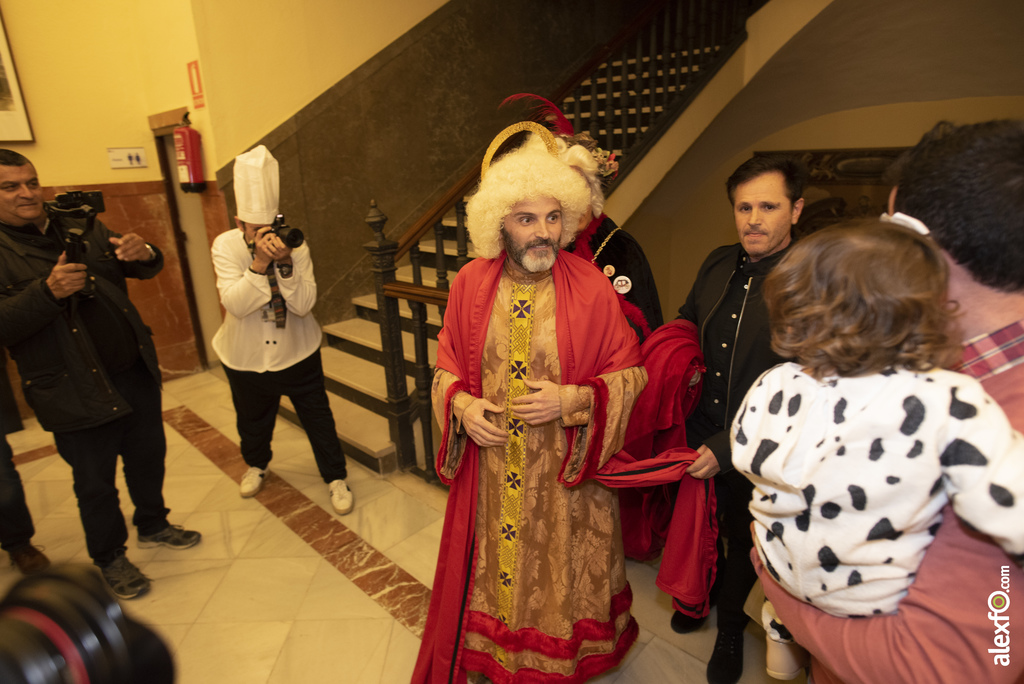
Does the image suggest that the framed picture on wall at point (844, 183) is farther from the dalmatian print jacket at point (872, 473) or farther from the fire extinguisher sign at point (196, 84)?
the fire extinguisher sign at point (196, 84)

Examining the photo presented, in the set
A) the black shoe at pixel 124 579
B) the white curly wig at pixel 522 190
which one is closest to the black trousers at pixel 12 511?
the black shoe at pixel 124 579

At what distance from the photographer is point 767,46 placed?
400 cm

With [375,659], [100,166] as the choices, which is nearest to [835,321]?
[375,659]

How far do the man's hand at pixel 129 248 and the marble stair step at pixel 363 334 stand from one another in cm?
172

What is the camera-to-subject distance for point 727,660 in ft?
5.99

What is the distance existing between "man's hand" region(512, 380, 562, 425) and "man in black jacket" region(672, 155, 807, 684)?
42cm

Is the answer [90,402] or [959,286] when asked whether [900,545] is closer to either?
[959,286]

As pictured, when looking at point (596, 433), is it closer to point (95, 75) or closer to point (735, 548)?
point (735, 548)

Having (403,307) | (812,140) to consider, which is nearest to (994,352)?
(403,307)

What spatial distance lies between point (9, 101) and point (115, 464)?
333 centimetres

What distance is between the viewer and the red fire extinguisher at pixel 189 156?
13.0ft

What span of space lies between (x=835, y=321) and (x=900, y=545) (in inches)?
12.9

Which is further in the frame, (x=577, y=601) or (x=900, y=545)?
(x=577, y=601)

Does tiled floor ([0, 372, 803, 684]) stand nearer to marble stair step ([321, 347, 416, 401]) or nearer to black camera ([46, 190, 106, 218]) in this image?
marble stair step ([321, 347, 416, 401])
